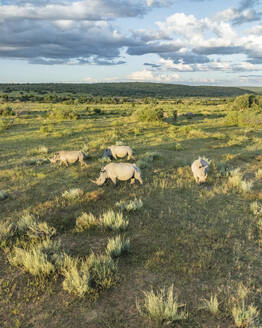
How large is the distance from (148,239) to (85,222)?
182 centimetres

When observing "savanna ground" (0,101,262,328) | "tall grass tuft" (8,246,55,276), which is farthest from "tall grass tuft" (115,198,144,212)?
"tall grass tuft" (8,246,55,276)

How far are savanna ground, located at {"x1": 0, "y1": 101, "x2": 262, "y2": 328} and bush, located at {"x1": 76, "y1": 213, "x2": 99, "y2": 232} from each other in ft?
0.50

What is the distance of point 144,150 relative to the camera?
16.6 metres

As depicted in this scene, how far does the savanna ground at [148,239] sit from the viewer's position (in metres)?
4.04

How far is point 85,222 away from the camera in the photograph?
258 inches

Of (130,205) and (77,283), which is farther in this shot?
(130,205)

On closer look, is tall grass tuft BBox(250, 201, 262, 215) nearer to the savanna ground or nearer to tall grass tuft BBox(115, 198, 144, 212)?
the savanna ground

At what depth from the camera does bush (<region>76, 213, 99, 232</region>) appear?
6.50m

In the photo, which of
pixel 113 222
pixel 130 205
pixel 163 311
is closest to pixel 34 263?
pixel 113 222

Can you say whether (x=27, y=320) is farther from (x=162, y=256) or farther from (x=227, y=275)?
(x=227, y=275)

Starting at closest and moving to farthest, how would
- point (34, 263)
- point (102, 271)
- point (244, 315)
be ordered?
point (244, 315), point (102, 271), point (34, 263)

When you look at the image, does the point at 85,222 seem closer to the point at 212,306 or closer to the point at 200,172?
the point at 212,306

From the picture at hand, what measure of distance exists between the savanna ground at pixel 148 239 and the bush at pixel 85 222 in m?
0.15

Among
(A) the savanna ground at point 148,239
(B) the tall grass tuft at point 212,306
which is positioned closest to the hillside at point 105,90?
Result: (A) the savanna ground at point 148,239
